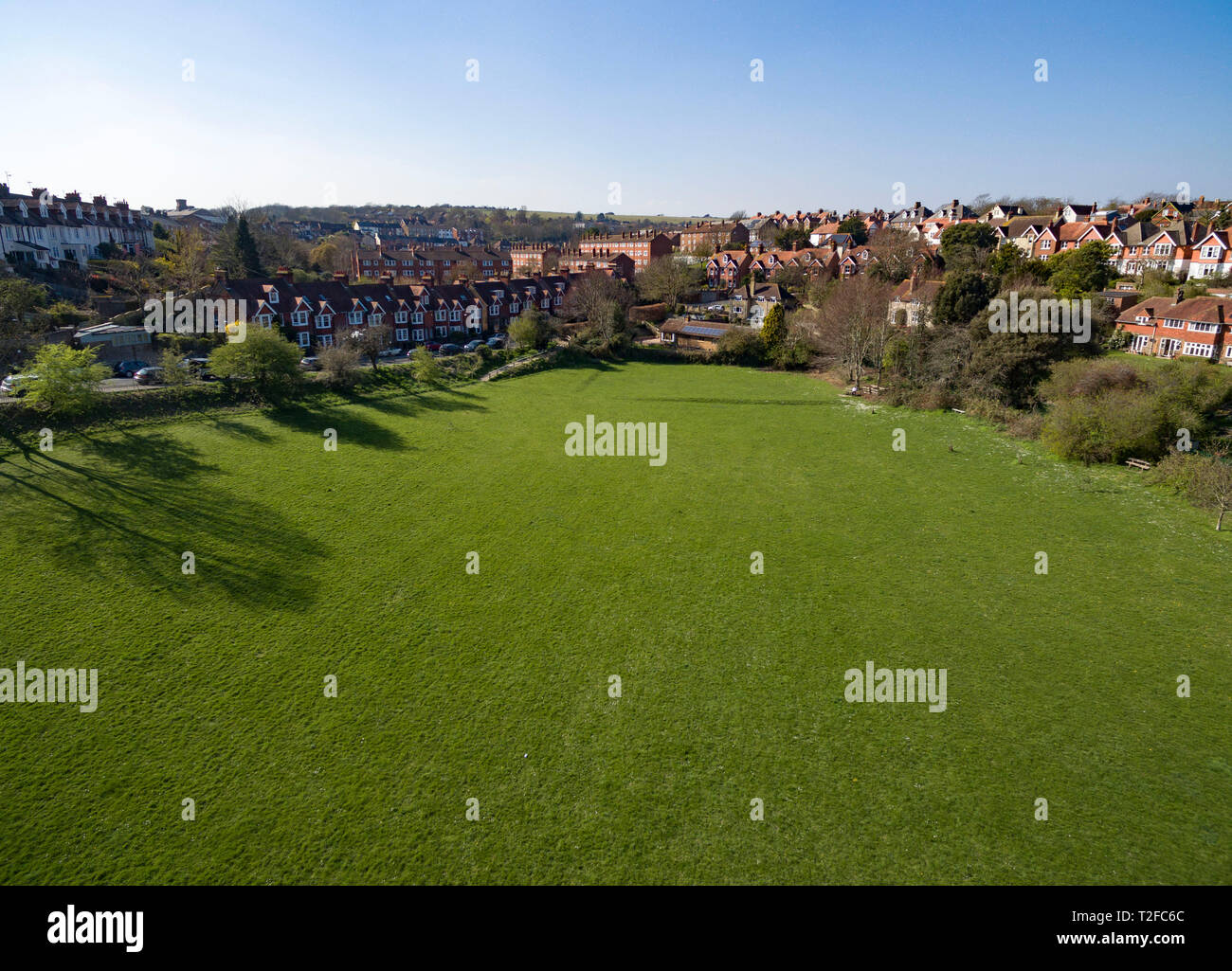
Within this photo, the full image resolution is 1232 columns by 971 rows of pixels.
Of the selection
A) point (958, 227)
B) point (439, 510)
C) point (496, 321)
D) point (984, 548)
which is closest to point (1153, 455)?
point (984, 548)

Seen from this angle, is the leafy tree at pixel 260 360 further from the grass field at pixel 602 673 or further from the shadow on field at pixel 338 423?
the grass field at pixel 602 673

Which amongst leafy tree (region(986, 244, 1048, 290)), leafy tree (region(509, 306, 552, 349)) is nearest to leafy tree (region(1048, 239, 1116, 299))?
leafy tree (region(986, 244, 1048, 290))

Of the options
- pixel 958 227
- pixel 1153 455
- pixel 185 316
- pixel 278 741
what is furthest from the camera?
pixel 958 227

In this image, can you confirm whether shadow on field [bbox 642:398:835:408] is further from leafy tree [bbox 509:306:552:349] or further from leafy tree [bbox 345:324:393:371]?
leafy tree [bbox 345:324:393:371]

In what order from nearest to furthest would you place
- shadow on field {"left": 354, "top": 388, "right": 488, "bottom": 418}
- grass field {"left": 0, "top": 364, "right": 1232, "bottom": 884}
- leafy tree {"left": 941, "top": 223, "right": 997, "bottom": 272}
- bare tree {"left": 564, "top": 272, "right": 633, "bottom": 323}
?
grass field {"left": 0, "top": 364, "right": 1232, "bottom": 884}, shadow on field {"left": 354, "top": 388, "right": 488, "bottom": 418}, bare tree {"left": 564, "top": 272, "right": 633, "bottom": 323}, leafy tree {"left": 941, "top": 223, "right": 997, "bottom": 272}

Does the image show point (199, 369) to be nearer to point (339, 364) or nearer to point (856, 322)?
point (339, 364)

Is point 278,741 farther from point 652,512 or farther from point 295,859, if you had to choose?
point 652,512

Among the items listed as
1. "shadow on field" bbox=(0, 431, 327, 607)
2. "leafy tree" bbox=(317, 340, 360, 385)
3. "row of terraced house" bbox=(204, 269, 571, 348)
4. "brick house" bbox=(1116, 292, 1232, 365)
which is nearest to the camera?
"shadow on field" bbox=(0, 431, 327, 607)

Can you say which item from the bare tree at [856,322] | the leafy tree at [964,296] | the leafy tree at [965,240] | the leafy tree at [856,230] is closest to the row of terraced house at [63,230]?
the bare tree at [856,322]
